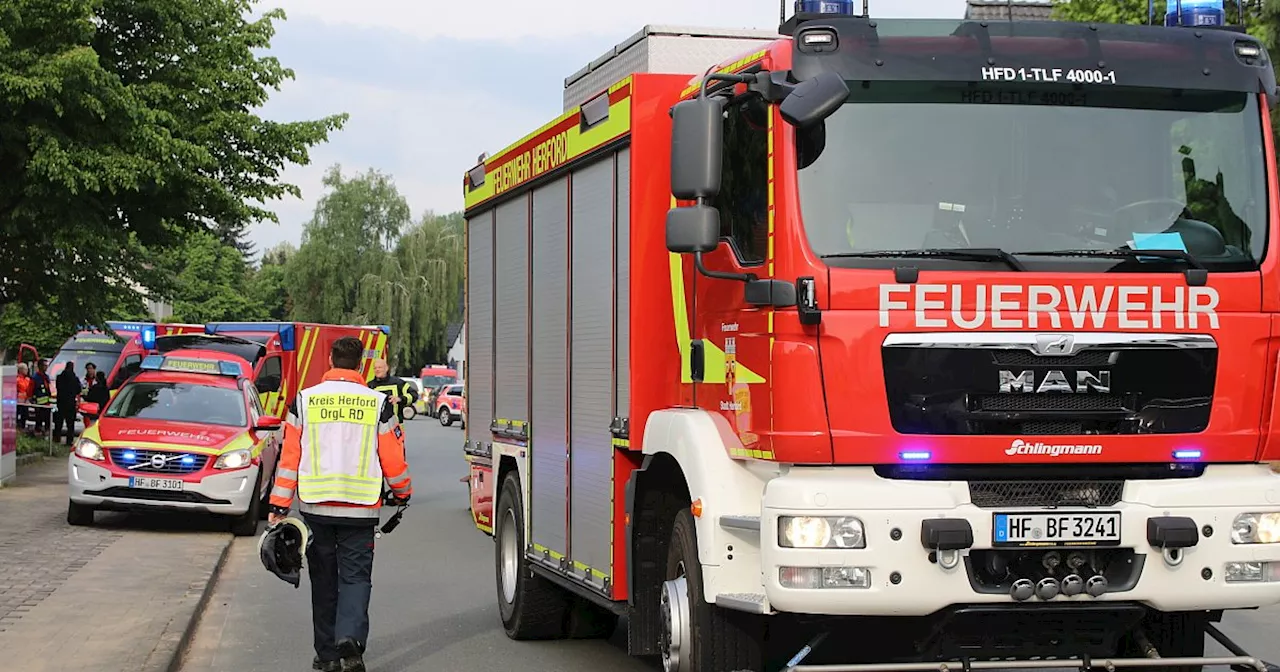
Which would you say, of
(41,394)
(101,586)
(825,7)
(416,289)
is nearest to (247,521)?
(101,586)

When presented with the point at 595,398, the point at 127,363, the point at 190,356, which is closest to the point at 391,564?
the point at 190,356

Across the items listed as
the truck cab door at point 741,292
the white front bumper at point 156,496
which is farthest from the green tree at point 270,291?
the truck cab door at point 741,292

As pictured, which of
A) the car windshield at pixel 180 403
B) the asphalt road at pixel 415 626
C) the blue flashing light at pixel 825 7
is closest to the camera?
the blue flashing light at pixel 825 7

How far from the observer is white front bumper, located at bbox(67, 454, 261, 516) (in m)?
17.6

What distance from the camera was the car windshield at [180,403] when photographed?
62.0ft

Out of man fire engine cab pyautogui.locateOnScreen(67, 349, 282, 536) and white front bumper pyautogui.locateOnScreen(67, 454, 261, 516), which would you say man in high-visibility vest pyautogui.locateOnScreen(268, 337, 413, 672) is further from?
white front bumper pyautogui.locateOnScreen(67, 454, 261, 516)

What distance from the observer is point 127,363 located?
36906 mm

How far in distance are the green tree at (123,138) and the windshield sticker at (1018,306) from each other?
19.4 meters

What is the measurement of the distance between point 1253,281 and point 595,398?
3387 mm

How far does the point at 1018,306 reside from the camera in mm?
6621

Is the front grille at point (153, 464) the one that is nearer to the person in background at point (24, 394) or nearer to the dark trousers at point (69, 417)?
the dark trousers at point (69, 417)

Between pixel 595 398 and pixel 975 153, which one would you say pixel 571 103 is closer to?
pixel 595 398

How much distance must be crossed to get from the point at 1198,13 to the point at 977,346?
7.06 ft

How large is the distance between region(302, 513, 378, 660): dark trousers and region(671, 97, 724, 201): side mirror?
9.91ft
